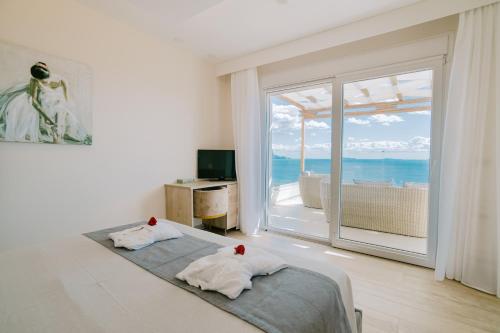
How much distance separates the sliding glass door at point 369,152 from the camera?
2.61 metres

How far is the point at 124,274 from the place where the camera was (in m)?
1.17

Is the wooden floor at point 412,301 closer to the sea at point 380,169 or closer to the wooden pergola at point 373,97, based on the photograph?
the sea at point 380,169

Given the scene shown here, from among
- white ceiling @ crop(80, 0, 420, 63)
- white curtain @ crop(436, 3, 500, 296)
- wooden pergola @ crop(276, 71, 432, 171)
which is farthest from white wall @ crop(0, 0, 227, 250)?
white curtain @ crop(436, 3, 500, 296)

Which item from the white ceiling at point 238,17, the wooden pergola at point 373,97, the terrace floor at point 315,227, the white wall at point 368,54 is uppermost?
the white ceiling at point 238,17

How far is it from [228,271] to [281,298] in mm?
252

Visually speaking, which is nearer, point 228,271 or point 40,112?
point 228,271

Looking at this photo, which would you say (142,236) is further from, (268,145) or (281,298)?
(268,145)

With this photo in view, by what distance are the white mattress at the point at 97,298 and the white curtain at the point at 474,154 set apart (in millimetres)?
1738

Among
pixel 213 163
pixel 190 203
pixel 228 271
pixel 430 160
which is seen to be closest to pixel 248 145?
pixel 213 163

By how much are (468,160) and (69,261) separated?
10.2ft

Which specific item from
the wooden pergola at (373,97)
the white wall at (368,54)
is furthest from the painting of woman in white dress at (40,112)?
the wooden pergola at (373,97)

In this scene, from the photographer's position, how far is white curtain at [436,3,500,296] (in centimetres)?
206

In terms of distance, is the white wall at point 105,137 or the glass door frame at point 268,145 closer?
the white wall at point 105,137

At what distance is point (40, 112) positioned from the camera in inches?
85.4
